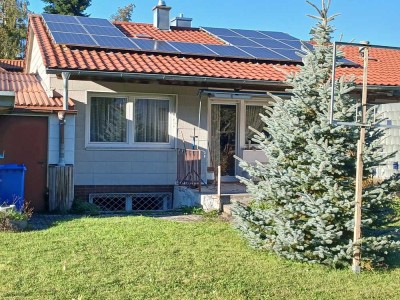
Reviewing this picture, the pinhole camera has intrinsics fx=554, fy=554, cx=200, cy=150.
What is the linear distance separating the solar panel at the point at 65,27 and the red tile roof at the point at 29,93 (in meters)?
1.50

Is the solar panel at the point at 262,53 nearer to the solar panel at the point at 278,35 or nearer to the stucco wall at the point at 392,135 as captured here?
the solar panel at the point at 278,35

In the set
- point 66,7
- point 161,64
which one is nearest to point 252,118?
point 161,64

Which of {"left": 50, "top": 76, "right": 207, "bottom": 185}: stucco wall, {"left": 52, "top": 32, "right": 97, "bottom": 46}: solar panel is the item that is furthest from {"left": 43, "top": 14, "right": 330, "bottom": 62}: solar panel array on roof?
{"left": 50, "top": 76, "right": 207, "bottom": 185}: stucco wall

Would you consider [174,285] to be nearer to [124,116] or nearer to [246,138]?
[124,116]

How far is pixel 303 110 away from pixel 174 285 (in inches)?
124

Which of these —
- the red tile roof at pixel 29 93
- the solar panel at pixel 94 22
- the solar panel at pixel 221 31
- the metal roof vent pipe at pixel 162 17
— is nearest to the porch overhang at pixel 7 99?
the red tile roof at pixel 29 93

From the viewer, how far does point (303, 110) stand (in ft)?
25.6

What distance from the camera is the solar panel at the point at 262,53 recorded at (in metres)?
15.0

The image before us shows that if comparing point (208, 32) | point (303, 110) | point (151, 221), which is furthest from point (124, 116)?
point (303, 110)

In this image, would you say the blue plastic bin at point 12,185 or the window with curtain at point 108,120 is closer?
the blue plastic bin at point 12,185

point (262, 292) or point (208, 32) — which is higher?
point (208, 32)

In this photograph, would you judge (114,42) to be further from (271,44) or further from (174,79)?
(271,44)

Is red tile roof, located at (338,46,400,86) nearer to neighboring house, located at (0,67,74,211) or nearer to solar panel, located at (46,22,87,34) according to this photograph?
solar panel, located at (46,22,87,34)

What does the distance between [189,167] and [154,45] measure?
3783mm
